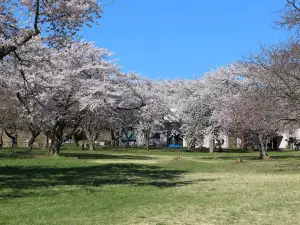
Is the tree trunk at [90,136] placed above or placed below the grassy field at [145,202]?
above

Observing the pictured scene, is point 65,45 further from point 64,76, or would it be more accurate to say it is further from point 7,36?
point 64,76

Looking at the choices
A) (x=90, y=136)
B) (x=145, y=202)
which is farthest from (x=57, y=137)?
(x=145, y=202)

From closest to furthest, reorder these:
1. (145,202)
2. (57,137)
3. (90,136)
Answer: (145,202), (57,137), (90,136)

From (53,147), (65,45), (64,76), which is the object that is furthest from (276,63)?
(53,147)

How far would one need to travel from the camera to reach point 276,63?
20.6m

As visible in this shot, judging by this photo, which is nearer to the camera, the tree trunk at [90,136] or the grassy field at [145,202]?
the grassy field at [145,202]

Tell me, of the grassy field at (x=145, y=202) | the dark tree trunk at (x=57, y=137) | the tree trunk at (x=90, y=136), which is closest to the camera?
the grassy field at (x=145, y=202)

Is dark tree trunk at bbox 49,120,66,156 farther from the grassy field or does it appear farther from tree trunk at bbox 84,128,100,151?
tree trunk at bbox 84,128,100,151

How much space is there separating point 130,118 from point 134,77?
4.29m

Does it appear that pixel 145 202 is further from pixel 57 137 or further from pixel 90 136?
pixel 90 136

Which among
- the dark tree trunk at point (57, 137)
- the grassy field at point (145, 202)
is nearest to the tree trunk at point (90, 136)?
the dark tree trunk at point (57, 137)

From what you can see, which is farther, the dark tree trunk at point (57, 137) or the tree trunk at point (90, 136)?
the tree trunk at point (90, 136)

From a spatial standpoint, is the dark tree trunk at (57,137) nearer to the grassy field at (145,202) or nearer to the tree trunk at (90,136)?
the grassy field at (145,202)

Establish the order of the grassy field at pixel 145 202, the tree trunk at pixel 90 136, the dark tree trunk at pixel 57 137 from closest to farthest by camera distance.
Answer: the grassy field at pixel 145 202 → the dark tree trunk at pixel 57 137 → the tree trunk at pixel 90 136
